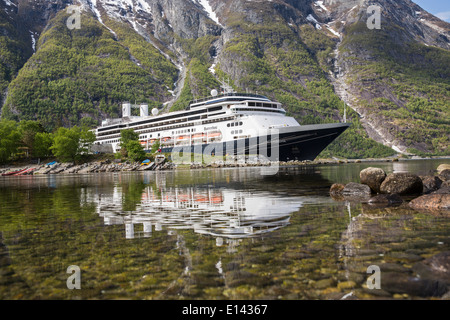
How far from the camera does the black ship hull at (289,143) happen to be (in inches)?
2589

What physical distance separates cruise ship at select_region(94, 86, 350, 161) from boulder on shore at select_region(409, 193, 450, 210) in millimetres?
53390

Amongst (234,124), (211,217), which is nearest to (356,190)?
(211,217)

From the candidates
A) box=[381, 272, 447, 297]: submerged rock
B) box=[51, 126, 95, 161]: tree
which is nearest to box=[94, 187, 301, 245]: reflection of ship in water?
box=[381, 272, 447, 297]: submerged rock

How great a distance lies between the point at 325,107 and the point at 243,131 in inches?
5555

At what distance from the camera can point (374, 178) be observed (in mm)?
18031

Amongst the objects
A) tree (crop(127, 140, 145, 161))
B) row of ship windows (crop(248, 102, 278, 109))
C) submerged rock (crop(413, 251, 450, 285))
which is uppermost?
row of ship windows (crop(248, 102, 278, 109))

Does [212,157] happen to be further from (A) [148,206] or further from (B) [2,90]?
(B) [2,90]

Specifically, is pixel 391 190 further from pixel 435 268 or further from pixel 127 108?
pixel 127 108

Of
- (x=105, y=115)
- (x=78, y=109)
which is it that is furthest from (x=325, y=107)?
(x=78, y=109)

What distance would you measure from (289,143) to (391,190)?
52547 mm

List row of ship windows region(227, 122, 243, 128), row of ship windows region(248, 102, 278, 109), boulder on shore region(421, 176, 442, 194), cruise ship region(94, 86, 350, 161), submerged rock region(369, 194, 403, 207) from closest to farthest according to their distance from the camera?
1. submerged rock region(369, 194, 403, 207)
2. boulder on shore region(421, 176, 442, 194)
3. cruise ship region(94, 86, 350, 161)
4. row of ship windows region(227, 122, 243, 128)
5. row of ship windows region(248, 102, 278, 109)

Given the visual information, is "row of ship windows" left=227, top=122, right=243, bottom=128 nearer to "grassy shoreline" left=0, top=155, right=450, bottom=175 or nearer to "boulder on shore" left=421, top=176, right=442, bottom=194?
"grassy shoreline" left=0, top=155, right=450, bottom=175

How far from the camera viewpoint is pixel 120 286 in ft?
17.4

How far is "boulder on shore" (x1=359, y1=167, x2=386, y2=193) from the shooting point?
58.9 ft
